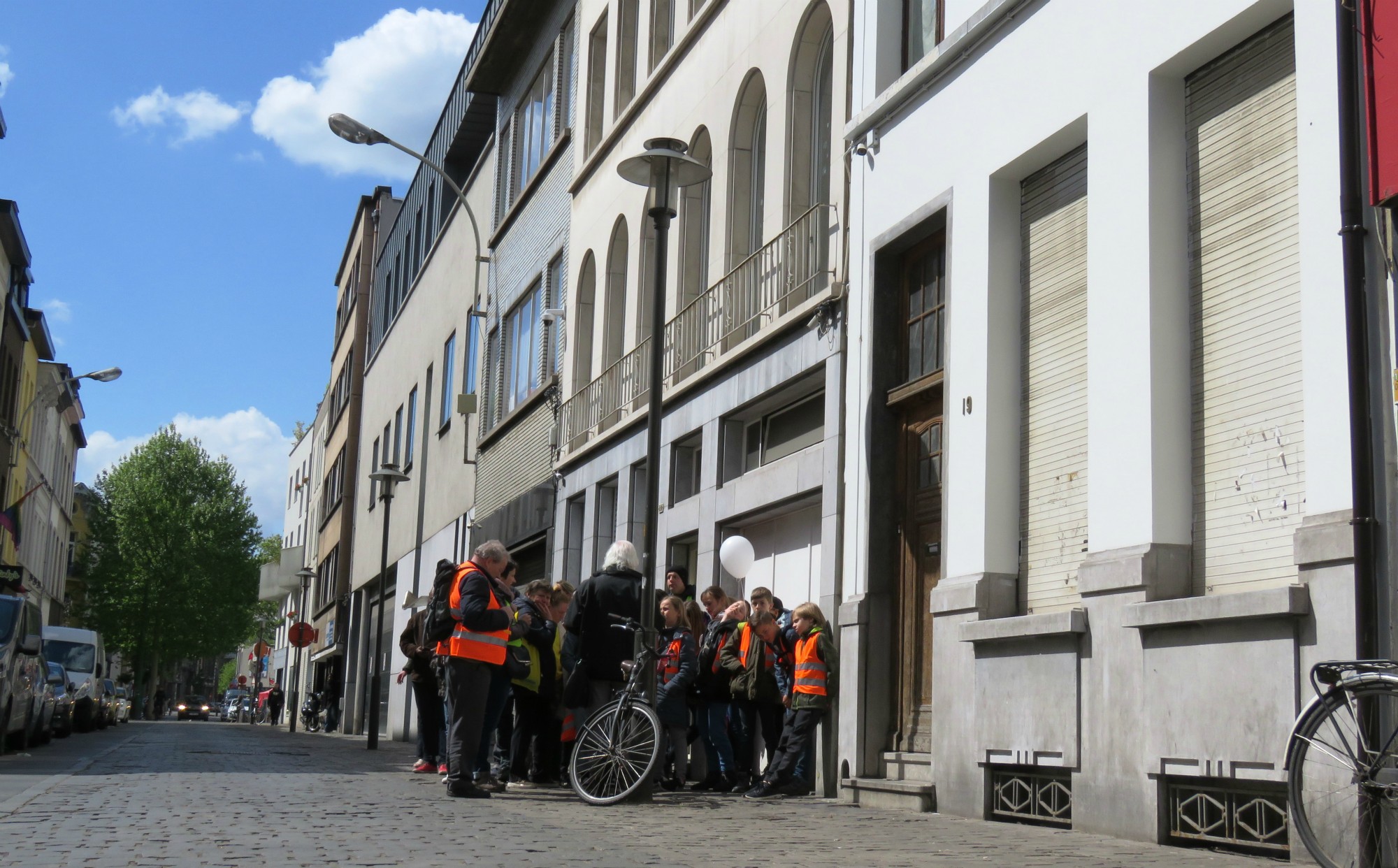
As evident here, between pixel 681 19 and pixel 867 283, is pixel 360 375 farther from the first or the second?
pixel 867 283

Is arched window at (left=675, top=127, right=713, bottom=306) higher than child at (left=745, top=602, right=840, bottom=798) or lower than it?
higher

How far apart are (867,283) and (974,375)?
2.31 meters

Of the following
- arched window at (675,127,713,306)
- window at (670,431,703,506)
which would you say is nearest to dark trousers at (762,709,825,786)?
window at (670,431,703,506)

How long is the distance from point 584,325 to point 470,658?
44.8 feet

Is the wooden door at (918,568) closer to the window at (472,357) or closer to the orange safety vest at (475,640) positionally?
the orange safety vest at (475,640)

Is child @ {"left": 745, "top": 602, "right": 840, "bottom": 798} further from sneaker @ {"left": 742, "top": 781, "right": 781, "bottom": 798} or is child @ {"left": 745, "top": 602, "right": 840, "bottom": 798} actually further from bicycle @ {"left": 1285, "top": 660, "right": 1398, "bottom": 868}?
bicycle @ {"left": 1285, "top": 660, "right": 1398, "bottom": 868}

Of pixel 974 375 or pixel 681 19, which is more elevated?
pixel 681 19

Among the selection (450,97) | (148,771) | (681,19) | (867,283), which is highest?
(450,97)

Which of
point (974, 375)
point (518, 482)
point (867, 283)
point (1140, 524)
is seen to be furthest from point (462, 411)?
point (1140, 524)

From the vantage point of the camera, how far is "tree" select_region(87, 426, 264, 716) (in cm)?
7662

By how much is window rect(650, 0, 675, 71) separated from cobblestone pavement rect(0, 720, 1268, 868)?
11.7 m

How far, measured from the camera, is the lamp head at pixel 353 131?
2791cm

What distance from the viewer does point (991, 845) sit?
8.45 metres

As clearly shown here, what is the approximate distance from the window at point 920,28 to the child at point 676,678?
493 cm
